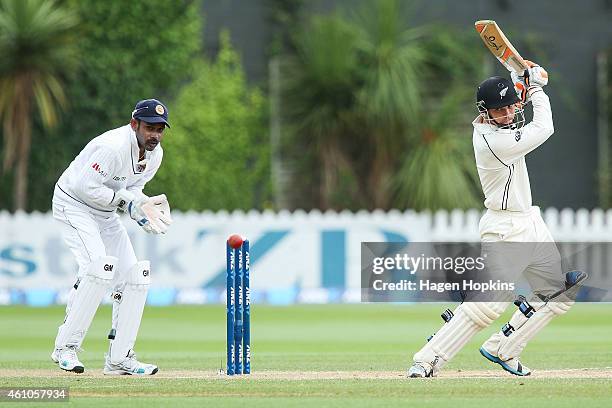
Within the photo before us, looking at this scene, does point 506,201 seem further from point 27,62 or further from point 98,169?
point 27,62

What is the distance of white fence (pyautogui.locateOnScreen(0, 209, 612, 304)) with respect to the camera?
Result: 55.4 ft

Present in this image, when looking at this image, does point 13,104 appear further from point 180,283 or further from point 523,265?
point 523,265

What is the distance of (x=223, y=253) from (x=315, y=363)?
7.65m

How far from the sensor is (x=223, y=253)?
17.2 metres

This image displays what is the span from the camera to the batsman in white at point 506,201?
8.05 m

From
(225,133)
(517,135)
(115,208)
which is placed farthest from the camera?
(225,133)

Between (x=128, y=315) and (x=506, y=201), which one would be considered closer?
(x=506, y=201)

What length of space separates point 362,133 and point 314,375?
13.1 m

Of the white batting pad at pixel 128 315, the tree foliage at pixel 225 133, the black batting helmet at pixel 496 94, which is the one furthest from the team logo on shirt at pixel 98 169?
the tree foliage at pixel 225 133

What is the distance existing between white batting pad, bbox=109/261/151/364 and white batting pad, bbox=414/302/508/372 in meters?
1.73

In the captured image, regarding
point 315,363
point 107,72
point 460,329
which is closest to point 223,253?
point 107,72

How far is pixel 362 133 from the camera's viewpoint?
21.5m

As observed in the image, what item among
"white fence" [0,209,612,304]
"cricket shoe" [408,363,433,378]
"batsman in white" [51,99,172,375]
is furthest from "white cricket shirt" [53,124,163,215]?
"white fence" [0,209,612,304]

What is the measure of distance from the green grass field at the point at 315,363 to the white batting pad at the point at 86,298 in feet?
0.81
